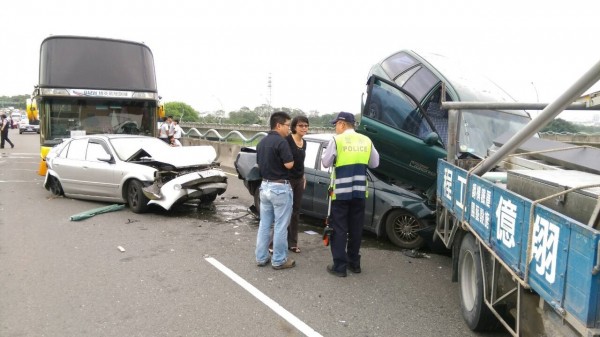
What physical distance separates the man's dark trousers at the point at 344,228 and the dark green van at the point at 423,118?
1.44 metres

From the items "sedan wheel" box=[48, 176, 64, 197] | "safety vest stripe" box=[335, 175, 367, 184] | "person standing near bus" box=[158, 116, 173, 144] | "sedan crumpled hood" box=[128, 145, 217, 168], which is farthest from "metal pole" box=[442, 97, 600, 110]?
"person standing near bus" box=[158, 116, 173, 144]

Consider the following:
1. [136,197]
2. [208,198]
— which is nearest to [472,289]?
[208,198]

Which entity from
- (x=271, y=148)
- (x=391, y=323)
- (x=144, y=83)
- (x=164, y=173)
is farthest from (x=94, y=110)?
(x=391, y=323)

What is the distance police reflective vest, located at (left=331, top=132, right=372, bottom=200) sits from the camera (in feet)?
16.5

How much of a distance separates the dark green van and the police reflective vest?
53.0 inches

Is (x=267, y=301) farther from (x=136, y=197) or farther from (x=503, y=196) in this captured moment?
(x=136, y=197)

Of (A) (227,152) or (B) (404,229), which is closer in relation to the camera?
(B) (404,229)

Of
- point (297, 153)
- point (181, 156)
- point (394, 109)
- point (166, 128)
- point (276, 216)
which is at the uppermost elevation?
point (394, 109)

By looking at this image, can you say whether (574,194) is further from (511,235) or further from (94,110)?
(94,110)

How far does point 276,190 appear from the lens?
205 inches

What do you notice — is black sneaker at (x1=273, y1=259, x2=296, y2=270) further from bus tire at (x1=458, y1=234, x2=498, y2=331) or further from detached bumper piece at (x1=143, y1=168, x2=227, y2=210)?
detached bumper piece at (x1=143, y1=168, x2=227, y2=210)

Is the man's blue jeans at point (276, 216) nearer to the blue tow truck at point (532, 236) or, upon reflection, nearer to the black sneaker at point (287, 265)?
the black sneaker at point (287, 265)

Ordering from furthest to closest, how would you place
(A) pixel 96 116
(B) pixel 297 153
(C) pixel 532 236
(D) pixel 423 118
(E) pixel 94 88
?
(A) pixel 96 116, (E) pixel 94 88, (D) pixel 423 118, (B) pixel 297 153, (C) pixel 532 236

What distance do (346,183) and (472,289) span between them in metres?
1.74
